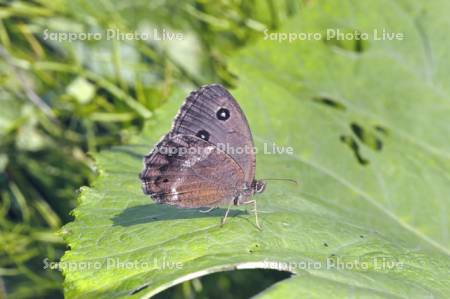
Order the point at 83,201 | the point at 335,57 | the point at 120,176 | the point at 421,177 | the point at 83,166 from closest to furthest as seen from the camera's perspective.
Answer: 1. the point at 83,201
2. the point at 120,176
3. the point at 421,177
4. the point at 335,57
5. the point at 83,166

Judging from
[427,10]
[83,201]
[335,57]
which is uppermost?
[427,10]

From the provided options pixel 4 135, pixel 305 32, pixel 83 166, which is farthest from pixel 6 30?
pixel 305 32

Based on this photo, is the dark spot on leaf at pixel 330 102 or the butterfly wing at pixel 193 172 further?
the dark spot on leaf at pixel 330 102

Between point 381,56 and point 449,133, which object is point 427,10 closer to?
point 381,56

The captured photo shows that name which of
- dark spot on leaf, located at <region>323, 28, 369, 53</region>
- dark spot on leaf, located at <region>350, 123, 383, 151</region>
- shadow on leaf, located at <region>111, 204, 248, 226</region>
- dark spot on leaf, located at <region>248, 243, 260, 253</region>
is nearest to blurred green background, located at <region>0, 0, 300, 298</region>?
dark spot on leaf, located at <region>323, 28, 369, 53</region>

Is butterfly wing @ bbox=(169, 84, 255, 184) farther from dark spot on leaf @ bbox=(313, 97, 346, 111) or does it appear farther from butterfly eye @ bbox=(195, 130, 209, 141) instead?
dark spot on leaf @ bbox=(313, 97, 346, 111)

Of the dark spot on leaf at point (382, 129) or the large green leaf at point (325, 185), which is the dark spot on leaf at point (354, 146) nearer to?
the large green leaf at point (325, 185)

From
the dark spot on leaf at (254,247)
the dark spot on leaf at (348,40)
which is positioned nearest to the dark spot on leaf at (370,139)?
the dark spot on leaf at (348,40)
